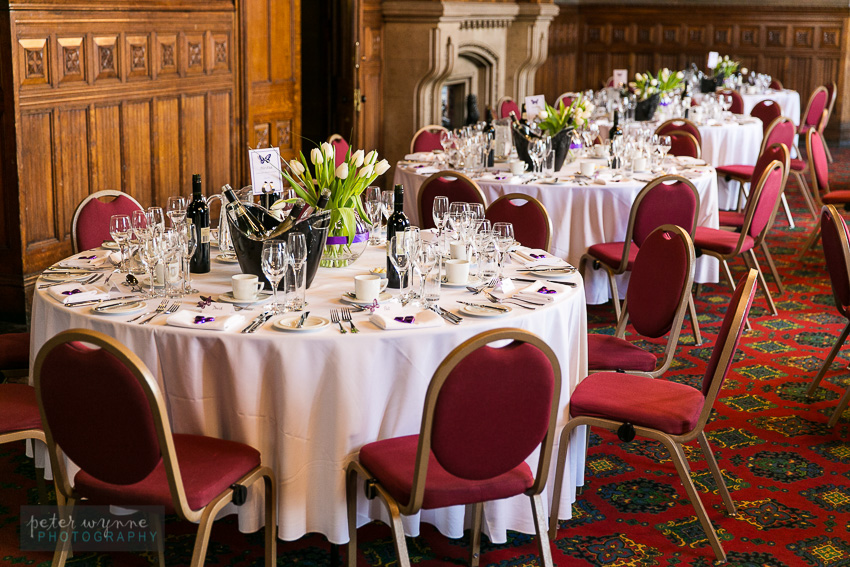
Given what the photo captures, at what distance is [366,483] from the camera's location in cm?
289

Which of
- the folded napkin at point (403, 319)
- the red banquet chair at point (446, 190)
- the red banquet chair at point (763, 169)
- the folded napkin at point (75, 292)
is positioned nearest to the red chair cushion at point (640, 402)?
the folded napkin at point (403, 319)

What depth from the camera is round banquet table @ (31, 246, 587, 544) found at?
2920mm

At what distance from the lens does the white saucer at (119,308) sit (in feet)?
10.1

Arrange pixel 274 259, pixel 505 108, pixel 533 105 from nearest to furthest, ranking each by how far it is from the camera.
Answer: pixel 274 259 < pixel 533 105 < pixel 505 108

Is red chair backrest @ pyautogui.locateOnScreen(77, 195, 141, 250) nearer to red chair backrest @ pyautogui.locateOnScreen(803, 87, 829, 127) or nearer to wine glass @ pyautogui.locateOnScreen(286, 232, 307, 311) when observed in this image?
wine glass @ pyautogui.locateOnScreen(286, 232, 307, 311)

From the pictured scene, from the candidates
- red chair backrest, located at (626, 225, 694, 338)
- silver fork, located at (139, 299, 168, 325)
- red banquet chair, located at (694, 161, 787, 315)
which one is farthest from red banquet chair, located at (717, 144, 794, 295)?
silver fork, located at (139, 299, 168, 325)

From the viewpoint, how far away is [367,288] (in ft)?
10.6

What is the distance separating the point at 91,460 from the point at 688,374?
135 inches

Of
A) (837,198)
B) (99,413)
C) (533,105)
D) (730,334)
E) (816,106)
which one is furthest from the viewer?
(816,106)

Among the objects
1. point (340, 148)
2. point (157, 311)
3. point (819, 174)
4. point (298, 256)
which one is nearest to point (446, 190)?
point (340, 148)

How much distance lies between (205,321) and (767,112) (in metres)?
8.46

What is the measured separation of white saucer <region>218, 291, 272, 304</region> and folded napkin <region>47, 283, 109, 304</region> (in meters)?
0.40

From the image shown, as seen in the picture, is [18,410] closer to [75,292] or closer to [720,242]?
[75,292]

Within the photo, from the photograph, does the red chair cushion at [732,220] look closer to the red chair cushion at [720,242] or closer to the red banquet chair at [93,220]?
the red chair cushion at [720,242]
